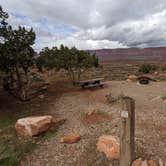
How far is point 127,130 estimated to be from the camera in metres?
4.39

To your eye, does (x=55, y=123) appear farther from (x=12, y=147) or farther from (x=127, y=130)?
(x=127, y=130)

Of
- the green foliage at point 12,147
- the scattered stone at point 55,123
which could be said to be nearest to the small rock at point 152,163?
the green foliage at point 12,147

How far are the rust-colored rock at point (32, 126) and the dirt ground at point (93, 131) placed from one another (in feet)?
1.58

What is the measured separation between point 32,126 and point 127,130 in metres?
3.66

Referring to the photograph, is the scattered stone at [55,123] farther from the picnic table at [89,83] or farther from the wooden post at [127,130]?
the picnic table at [89,83]

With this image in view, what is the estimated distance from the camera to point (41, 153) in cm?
602

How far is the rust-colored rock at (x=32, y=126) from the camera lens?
7.00m

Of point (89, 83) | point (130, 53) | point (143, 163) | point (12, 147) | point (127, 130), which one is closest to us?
point (127, 130)

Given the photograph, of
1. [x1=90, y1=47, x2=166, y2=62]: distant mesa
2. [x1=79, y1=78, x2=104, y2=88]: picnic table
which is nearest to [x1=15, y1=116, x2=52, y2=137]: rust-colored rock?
[x1=79, y1=78, x2=104, y2=88]: picnic table

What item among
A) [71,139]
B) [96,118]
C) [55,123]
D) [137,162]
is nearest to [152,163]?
[137,162]

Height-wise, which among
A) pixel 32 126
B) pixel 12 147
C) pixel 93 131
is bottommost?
pixel 12 147

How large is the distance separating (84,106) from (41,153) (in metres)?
4.56

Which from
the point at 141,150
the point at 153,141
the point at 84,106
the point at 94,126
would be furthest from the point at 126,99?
the point at 84,106

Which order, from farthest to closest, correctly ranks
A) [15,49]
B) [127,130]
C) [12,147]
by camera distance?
[15,49] < [12,147] < [127,130]
